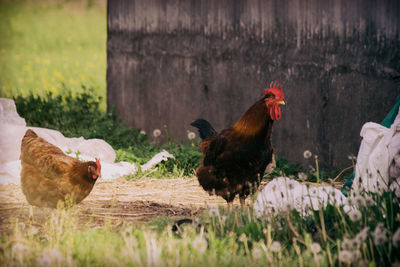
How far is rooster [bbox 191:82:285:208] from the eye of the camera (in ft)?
16.8

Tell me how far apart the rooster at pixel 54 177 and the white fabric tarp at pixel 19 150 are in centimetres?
138

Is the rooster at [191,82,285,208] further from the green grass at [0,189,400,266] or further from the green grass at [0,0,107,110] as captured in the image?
the green grass at [0,0,107,110]

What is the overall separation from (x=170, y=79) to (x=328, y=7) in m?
2.54

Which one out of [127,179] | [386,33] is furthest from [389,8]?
[127,179]

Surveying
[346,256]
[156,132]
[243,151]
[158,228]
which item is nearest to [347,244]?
[346,256]

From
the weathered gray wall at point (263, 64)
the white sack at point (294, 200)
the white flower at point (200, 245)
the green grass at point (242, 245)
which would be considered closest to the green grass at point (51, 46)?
the weathered gray wall at point (263, 64)

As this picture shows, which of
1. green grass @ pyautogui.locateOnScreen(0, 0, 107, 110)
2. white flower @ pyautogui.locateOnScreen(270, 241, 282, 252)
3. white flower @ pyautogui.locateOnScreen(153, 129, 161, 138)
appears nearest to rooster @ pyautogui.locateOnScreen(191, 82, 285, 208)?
white flower @ pyautogui.locateOnScreen(270, 241, 282, 252)

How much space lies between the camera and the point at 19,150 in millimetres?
7109

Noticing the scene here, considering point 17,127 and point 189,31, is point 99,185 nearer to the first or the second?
point 17,127

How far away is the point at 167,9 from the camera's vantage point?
8617 mm

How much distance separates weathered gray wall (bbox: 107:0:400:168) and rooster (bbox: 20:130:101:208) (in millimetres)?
2901

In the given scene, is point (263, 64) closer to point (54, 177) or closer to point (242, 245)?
point (54, 177)

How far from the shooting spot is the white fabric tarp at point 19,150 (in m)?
6.84

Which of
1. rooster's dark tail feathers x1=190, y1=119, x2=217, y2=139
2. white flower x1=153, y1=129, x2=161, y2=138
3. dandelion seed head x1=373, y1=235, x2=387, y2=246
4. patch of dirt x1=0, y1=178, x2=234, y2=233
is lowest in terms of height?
patch of dirt x1=0, y1=178, x2=234, y2=233
